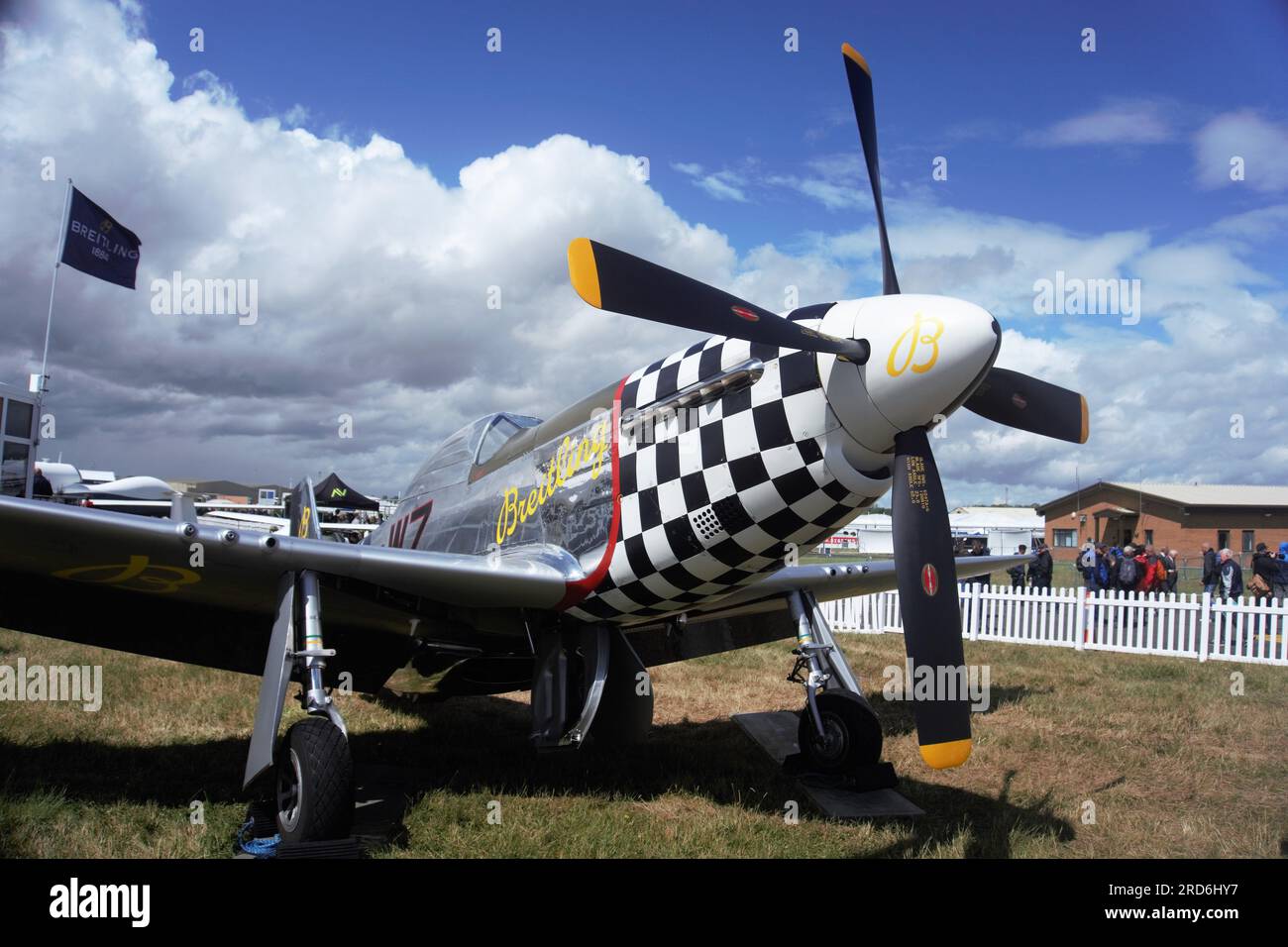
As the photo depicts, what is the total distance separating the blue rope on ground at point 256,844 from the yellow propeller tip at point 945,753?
10.5ft

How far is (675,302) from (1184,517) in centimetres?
5034

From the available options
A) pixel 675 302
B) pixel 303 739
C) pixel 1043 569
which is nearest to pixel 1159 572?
pixel 1043 569

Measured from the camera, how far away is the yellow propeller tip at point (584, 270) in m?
3.43

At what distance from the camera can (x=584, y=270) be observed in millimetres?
3445

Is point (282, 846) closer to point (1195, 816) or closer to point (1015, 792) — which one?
A: point (1015, 792)

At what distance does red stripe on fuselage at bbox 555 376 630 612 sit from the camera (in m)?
4.77

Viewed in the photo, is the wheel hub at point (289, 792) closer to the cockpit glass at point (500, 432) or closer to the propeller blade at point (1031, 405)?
the cockpit glass at point (500, 432)

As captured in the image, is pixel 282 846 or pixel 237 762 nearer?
pixel 282 846

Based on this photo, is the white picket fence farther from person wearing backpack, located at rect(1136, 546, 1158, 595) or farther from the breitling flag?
the breitling flag

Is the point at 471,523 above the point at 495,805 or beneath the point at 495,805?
above

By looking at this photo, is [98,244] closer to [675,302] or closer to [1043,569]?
[675,302]
